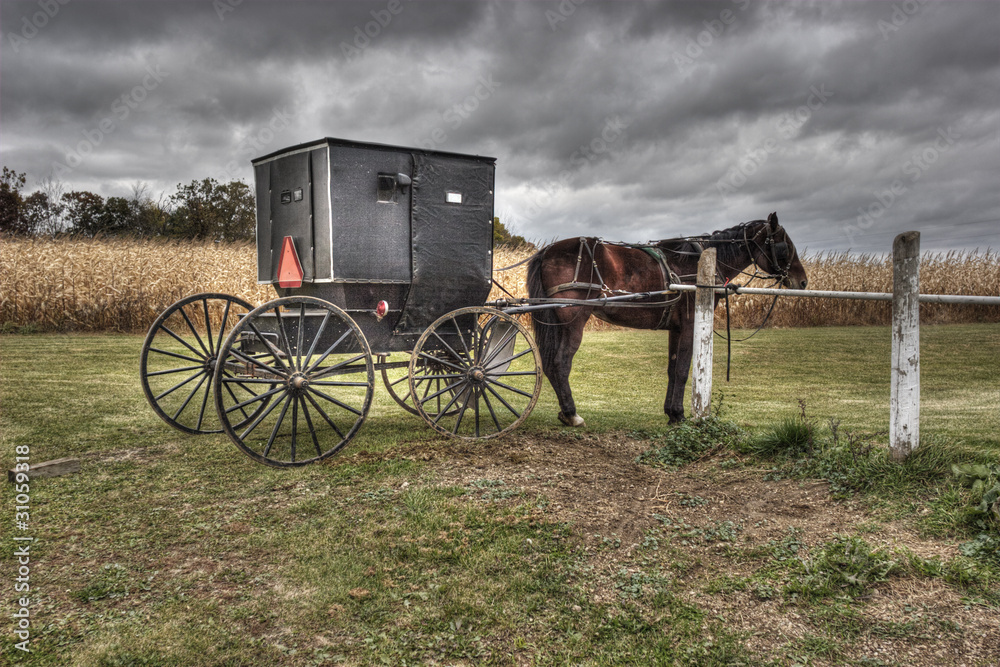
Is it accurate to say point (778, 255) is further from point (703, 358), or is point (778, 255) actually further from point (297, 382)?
point (297, 382)

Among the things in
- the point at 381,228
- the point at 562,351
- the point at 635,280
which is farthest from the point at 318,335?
the point at 635,280

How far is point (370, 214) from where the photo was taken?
5.62m

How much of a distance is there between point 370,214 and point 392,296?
769 mm

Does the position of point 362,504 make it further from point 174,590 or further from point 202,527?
point 174,590

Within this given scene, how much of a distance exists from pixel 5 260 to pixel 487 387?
14482 mm

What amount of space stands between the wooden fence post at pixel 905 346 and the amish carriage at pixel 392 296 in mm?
2441

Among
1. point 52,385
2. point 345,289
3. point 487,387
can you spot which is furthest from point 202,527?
point 52,385

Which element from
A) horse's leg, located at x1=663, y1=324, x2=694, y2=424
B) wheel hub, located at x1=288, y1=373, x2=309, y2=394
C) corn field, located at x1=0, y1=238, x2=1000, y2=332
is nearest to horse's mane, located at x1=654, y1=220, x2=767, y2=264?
horse's leg, located at x1=663, y1=324, x2=694, y2=424

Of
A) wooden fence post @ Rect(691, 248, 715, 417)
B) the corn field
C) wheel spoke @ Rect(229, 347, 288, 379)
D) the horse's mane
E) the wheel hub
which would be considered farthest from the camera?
the corn field

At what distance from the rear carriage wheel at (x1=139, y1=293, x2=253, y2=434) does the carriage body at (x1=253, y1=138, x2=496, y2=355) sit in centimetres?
84

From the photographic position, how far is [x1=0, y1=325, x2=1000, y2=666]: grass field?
2.88m

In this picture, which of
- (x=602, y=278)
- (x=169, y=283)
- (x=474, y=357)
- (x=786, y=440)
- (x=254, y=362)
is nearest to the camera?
(x=254, y=362)

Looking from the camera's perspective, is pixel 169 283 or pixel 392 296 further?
pixel 169 283

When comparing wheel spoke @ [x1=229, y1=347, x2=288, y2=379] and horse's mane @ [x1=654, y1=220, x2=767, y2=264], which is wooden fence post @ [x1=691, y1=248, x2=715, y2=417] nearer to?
horse's mane @ [x1=654, y1=220, x2=767, y2=264]
